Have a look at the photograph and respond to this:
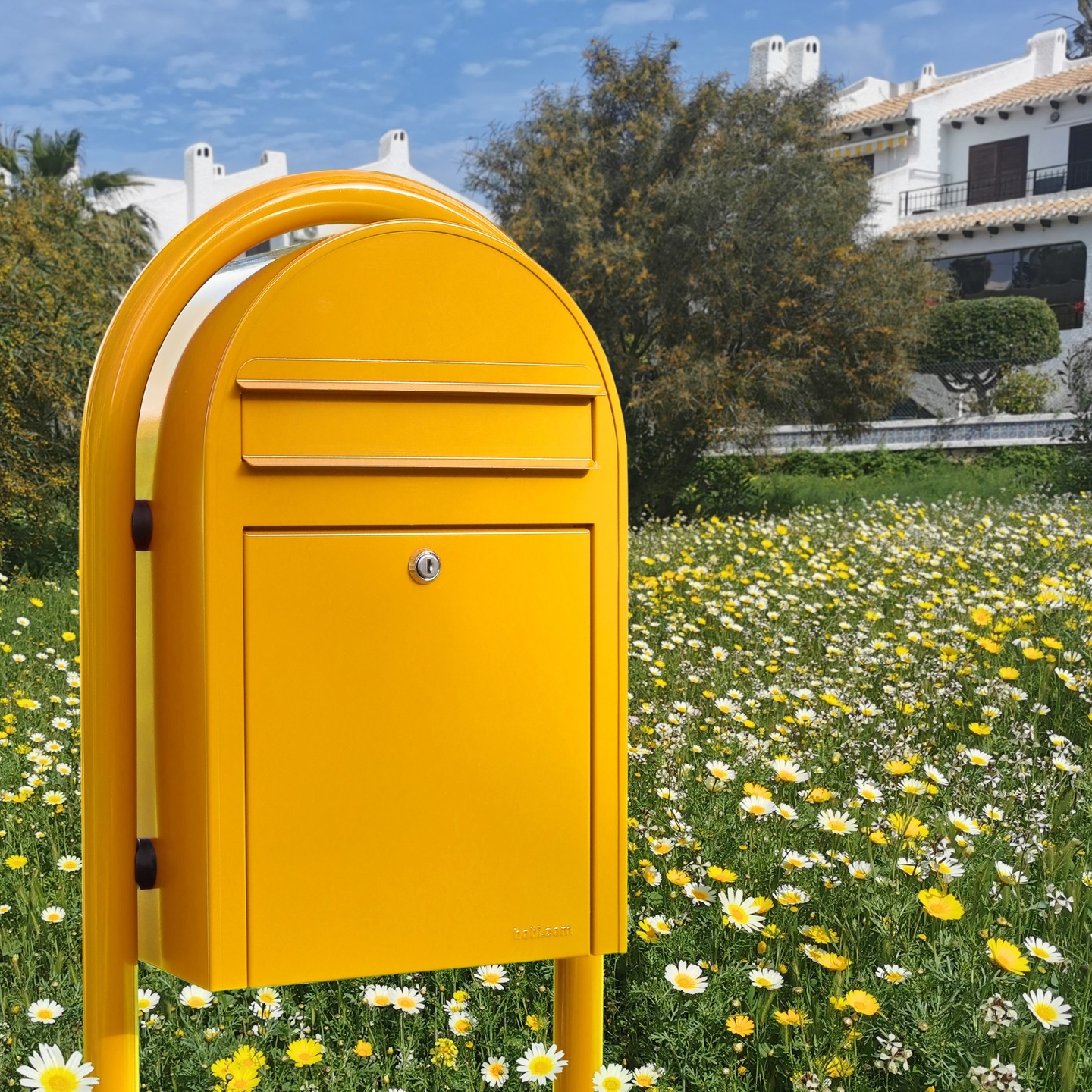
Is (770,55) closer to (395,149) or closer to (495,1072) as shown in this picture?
(395,149)

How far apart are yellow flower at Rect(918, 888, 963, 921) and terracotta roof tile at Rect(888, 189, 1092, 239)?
26.2 metres

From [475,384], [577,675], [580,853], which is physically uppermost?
[475,384]

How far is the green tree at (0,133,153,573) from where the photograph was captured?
9328 millimetres

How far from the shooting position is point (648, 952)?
2.34 m

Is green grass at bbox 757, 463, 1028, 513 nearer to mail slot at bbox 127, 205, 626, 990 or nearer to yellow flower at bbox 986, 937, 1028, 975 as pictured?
yellow flower at bbox 986, 937, 1028, 975

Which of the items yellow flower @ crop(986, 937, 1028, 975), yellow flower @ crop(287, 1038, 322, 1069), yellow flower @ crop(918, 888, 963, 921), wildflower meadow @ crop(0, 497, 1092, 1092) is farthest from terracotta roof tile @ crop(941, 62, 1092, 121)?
yellow flower @ crop(287, 1038, 322, 1069)

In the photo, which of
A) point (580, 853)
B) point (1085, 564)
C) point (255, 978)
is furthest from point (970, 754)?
point (1085, 564)

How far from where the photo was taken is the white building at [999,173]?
1078 inches

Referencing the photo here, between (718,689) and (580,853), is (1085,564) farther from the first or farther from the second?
(580,853)

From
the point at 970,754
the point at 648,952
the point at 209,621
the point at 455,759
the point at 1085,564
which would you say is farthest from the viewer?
the point at 1085,564

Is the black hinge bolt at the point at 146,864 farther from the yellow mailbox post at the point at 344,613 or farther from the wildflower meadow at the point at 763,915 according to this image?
the wildflower meadow at the point at 763,915

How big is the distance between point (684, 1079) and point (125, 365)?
165 centimetres

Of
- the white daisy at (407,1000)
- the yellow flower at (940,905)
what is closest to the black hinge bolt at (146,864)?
the white daisy at (407,1000)

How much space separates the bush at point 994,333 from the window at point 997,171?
5606mm
